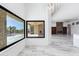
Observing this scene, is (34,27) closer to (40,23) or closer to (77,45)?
(40,23)

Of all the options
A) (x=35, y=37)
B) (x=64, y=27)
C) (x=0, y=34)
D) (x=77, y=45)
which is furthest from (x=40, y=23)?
(x=64, y=27)

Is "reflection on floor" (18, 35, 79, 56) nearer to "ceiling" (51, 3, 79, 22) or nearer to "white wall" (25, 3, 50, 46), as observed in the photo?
"white wall" (25, 3, 50, 46)

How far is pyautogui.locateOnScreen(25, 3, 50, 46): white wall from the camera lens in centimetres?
783

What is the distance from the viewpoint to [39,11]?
7867mm

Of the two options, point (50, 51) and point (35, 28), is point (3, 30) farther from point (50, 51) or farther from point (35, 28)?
point (35, 28)

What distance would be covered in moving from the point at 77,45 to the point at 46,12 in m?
2.97

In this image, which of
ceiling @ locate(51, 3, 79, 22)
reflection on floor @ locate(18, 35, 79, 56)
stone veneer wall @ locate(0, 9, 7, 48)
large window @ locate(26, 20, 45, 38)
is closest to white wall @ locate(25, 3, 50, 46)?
A: large window @ locate(26, 20, 45, 38)

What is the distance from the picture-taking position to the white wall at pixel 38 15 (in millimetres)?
7828

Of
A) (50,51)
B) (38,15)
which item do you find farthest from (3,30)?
(38,15)

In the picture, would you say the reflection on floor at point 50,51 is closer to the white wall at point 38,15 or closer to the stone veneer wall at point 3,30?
the white wall at point 38,15

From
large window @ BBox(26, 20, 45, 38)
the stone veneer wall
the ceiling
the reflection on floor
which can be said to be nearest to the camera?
the stone veneer wall

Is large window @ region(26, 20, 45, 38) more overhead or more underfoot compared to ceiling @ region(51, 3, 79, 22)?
more underfoot

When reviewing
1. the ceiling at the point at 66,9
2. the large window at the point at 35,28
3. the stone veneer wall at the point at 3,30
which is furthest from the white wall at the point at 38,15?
the stone veneer wall at the point at 3,30

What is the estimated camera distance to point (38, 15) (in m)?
7.84
